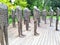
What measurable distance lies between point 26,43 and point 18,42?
1.08 ft

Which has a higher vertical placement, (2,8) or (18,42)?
(2,8)

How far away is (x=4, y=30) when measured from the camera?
5.63 m

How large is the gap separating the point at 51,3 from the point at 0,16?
79.7ft

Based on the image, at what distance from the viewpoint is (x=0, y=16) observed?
5449 mm

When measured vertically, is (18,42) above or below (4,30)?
below

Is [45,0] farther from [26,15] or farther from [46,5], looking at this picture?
[26,15]

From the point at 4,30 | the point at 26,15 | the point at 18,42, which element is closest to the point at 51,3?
the point at 26,15

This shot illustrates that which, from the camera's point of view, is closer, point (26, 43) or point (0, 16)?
point (0, 16)

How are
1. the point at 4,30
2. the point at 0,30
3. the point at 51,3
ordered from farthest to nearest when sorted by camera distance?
the point at 51,3 < the point at 4,30 < the point at 0,30

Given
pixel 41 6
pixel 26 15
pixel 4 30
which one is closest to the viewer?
pixel 4 30

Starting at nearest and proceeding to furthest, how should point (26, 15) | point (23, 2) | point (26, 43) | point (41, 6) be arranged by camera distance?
1. point (26, 43)
2. point (26, 15)
3. point (23, 2)
4. point (41, 6)

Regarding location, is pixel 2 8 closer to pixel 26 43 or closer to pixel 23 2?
pixel 26 43

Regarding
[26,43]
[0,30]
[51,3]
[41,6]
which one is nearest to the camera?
[0,30]

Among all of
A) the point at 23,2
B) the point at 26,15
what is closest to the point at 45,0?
the point at 23,2
